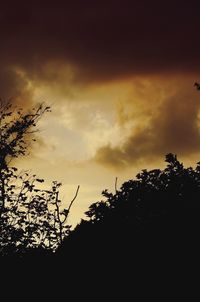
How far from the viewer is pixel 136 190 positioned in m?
11.4

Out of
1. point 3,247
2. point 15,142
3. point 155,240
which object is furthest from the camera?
point 15,142

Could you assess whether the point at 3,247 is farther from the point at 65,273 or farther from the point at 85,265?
the point at 85,265

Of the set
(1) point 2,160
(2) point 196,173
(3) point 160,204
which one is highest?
(1) point 2,160

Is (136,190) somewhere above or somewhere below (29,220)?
below

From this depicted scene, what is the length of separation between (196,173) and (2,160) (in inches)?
471

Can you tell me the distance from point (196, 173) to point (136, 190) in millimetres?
1760

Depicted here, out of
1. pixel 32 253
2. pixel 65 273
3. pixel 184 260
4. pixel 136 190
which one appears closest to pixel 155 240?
pixel 184 260

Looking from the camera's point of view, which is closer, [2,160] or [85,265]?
[85,265]

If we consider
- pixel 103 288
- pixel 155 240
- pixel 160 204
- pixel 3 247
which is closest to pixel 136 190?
pixel 160 204

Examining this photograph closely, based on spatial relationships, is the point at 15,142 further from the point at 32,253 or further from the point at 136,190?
the point at 136,190

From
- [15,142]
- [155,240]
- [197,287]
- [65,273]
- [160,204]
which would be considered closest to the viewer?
[197,287]

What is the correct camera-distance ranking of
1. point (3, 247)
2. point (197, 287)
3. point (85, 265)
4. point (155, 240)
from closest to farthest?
point (197, 287), point (155, 240), point (85, 265), point (3, 247)

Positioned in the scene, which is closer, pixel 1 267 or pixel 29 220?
pixel 29 220

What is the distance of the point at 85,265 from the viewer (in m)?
11.1
